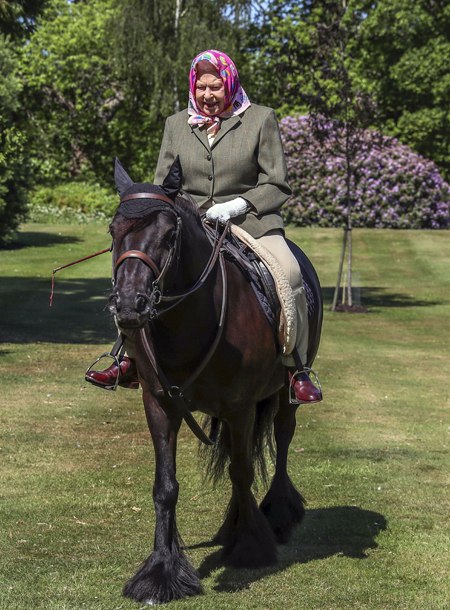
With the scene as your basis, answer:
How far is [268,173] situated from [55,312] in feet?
43.6

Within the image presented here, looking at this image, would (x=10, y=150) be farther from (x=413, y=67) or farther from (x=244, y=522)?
(x=413, y=67)

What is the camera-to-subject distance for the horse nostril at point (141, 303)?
12.4ft

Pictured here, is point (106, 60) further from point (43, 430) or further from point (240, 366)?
point (240, 366)

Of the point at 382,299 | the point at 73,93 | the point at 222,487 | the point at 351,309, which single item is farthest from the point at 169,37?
the point at 222,487

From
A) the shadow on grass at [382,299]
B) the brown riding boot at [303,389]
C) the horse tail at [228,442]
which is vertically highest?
the brown riding boot at [303,389]

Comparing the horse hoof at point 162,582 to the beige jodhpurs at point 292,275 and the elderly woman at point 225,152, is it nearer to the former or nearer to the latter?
the elderly woman at point 225,152

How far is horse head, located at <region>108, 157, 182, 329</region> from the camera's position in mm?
3807

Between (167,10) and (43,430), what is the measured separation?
3522cm

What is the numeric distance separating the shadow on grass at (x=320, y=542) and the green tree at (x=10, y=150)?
9106 millimetres

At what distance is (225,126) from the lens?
543 cm

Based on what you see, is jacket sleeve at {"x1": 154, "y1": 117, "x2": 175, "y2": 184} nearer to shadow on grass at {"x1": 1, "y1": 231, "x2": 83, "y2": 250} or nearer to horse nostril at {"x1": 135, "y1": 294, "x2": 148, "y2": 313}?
horse nostril at {"x1": 135, "y1": 294, "x2": 148, "y2": 313}

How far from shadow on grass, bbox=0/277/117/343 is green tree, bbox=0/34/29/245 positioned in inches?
59.3

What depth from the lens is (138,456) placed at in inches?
316

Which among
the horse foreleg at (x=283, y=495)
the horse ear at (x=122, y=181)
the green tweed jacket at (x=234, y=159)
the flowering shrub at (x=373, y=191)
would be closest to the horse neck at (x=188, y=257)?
the horse ear at (x=122, y=181)
